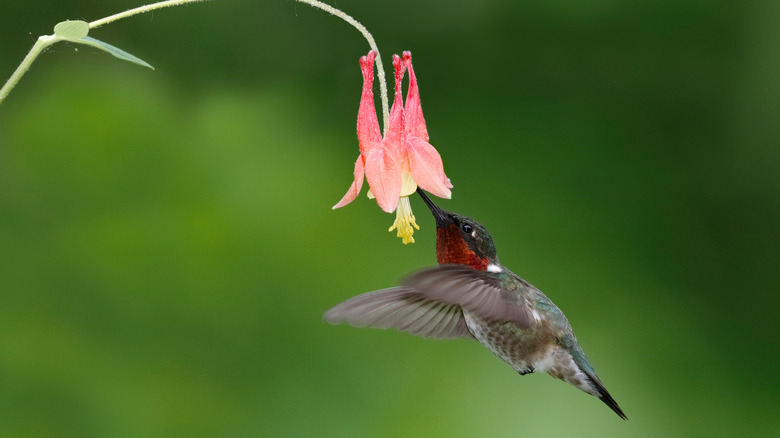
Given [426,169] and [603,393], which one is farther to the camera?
[603,393]

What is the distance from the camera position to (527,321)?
1863 mm

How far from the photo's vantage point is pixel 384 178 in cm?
171

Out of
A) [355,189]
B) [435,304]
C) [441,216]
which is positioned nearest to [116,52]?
[355,189]

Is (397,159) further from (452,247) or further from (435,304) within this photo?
(435,304)

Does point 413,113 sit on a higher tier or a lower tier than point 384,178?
higher

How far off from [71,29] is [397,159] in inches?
24.7

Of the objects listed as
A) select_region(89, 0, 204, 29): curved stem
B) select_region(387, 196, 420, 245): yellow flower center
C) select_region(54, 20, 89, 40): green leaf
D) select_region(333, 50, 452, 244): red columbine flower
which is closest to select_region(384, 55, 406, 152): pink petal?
select_region(333, 50, 452, 244): red columbine flower

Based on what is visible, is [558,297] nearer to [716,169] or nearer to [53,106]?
[716,169]

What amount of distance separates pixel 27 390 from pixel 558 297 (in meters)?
1.82

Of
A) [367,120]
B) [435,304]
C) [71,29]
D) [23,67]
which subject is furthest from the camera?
[435,304]

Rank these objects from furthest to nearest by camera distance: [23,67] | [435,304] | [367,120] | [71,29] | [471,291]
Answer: [435,304], [367,120], [471,291], [71,29], [23,67]

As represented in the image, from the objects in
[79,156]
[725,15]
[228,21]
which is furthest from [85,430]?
[725,15]

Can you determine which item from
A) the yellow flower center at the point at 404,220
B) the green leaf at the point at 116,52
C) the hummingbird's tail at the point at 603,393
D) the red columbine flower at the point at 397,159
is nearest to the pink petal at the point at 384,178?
the red columbine flower at the point at 397,159

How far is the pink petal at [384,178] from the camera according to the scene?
1.69m
